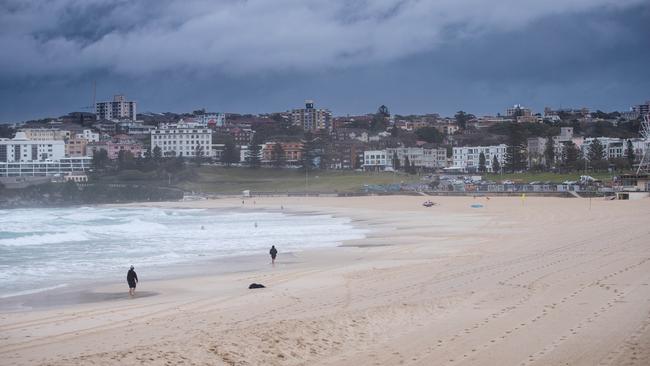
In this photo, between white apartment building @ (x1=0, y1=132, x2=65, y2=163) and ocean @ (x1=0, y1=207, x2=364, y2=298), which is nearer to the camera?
ocean @ (x1=0, y1=207, x2=364, y2=298)

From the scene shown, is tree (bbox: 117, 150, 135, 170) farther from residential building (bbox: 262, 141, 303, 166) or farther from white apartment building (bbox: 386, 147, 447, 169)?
white apartment building (bbox: 386, 147, 447, 169)

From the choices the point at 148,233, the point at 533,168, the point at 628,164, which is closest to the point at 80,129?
the point at 533,168

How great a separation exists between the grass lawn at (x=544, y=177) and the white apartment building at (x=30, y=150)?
236 feet

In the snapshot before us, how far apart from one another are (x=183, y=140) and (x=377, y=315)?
115951 millimetres

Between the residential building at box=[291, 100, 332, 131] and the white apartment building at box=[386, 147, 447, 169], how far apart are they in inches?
2294

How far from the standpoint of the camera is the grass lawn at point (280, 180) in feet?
278

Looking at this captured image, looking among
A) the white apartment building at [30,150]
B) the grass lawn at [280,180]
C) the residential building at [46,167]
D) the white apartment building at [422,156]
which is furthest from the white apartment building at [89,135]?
the white apartment building at [422,156]

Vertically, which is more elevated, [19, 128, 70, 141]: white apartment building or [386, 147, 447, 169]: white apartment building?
[19, 128, 70, 141]: white apartment building

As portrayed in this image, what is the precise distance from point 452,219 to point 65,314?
90.0 feet

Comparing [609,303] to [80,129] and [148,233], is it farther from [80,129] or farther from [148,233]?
[80,129]

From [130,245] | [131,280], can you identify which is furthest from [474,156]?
[131,280]

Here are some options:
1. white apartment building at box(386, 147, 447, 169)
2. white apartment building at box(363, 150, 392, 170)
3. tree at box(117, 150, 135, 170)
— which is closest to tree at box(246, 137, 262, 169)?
white apartment building at box(363, 150, 392, 170)

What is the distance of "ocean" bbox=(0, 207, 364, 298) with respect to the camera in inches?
714

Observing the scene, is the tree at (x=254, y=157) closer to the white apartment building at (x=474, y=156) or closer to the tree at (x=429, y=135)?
the white apartment building at (x=474, y=156)
